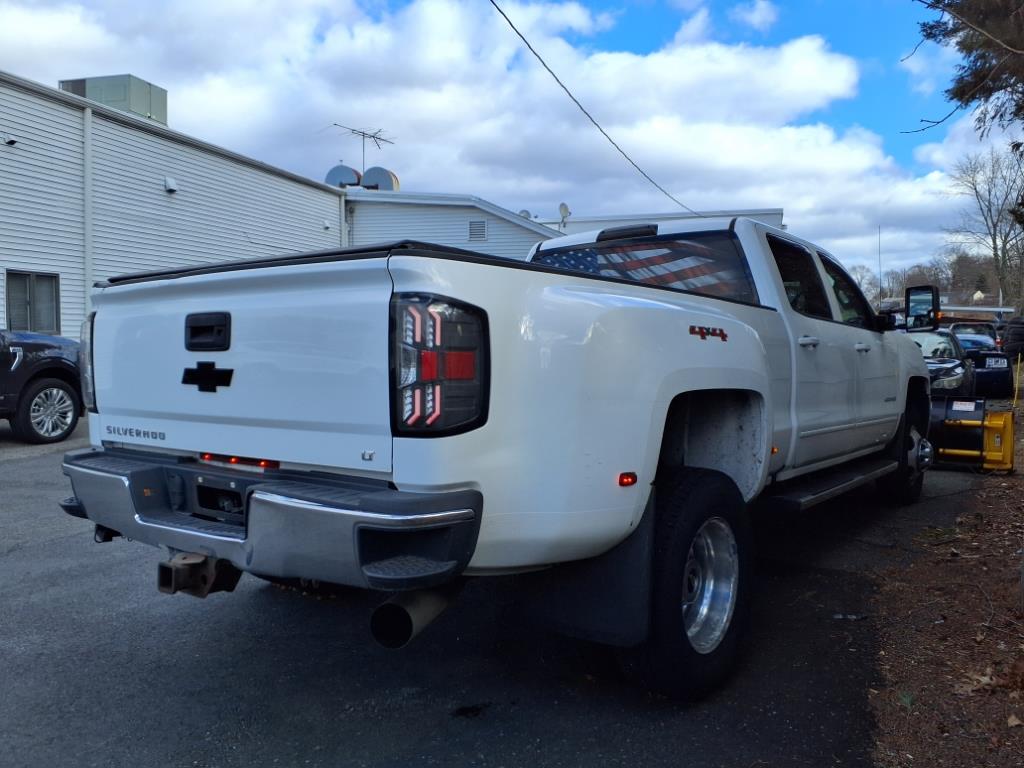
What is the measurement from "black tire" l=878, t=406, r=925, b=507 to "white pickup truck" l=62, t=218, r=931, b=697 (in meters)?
3.22

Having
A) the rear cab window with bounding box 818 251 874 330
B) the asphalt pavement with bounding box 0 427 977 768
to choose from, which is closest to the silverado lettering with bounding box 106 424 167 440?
the asphalt pavement with bounding box 0 427 977 768

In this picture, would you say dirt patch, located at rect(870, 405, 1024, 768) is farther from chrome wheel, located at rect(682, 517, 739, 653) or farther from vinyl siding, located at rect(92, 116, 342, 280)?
vinyl siding, located at rect(92, 116, 342, 280)

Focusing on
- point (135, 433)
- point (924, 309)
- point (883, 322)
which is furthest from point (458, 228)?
point (135, 433)

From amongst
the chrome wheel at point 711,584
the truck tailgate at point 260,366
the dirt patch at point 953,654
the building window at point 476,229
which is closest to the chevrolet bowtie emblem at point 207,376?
the truck tailgate at point 260,366

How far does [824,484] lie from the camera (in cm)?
497

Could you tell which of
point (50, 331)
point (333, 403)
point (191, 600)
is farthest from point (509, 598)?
point (50, 331)

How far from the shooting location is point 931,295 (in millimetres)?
6480

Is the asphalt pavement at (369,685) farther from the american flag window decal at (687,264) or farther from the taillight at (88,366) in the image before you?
the american flag window decal at (687,264)

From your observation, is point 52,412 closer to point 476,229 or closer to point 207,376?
point 207,376

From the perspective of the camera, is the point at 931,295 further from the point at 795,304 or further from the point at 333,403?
the point at 333,403

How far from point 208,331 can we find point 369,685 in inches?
Answer: 65.8

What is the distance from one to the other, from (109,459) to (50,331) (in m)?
14.6

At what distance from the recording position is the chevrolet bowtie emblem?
309cm

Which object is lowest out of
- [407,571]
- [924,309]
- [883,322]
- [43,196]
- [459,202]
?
[407,571]
